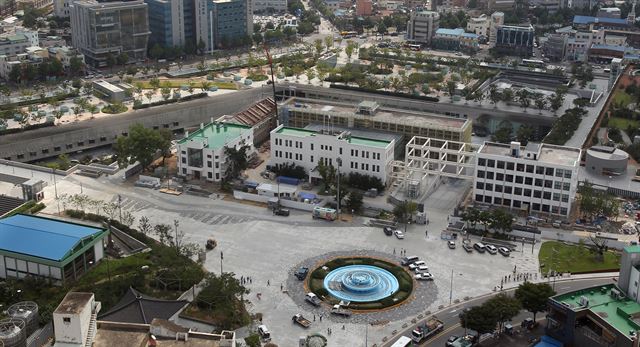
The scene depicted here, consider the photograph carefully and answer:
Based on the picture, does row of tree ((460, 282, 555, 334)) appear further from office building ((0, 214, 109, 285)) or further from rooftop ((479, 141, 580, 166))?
office building ((0, 214, 109, 285))

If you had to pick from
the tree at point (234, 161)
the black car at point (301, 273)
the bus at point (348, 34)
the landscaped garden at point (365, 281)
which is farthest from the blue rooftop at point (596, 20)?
the black car at point (301, 273)

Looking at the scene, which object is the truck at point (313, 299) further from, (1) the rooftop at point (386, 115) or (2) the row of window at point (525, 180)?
(1) the rooftop at point (386, 115)

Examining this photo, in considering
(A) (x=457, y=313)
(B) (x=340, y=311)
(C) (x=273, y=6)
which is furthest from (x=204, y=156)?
(C) (x=273, y=6)

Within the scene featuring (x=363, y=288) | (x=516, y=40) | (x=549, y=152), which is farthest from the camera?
(x=516, y=40)

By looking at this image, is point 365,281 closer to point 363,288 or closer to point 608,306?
point 363,288

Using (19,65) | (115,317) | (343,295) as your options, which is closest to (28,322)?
(115,317)

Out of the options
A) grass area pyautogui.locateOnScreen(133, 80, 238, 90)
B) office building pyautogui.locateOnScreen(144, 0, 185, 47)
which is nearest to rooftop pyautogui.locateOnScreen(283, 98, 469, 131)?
grass area pyautogui.locateOnScreen(133, 80, 238, 90)
